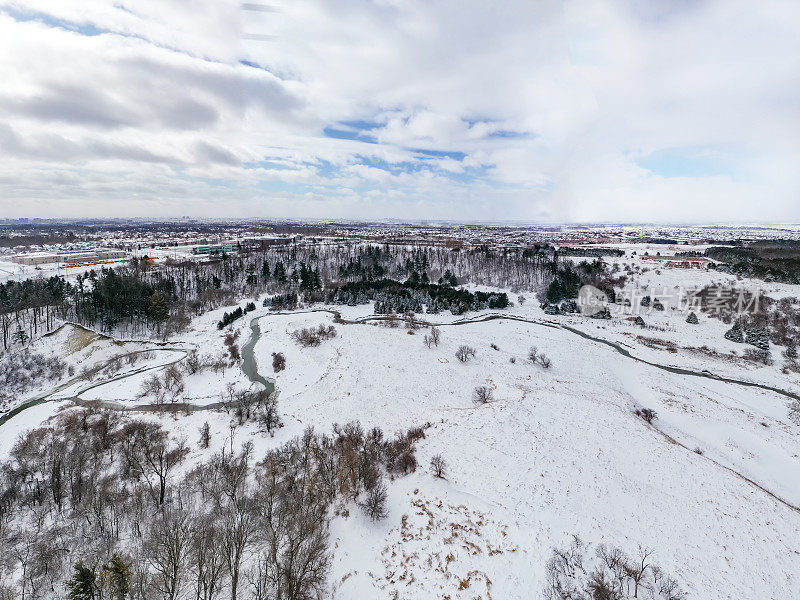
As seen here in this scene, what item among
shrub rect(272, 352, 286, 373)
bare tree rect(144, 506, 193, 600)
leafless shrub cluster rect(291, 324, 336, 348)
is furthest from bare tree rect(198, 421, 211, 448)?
leafless shrub cluster rect(291, 324, 336, 348)

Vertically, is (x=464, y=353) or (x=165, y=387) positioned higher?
(x=464, y=353)

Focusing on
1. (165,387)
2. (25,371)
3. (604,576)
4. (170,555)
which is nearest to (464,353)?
(604,576)

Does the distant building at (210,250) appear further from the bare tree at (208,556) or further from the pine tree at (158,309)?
the bare tree at (208,556)

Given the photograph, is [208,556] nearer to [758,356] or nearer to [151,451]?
[151,451]

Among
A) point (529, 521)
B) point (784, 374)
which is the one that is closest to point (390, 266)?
point (784, 374)

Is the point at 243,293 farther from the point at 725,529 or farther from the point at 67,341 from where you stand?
the point at 725,529

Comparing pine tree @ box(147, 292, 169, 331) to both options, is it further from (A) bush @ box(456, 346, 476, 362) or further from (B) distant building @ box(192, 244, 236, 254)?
(B) distant building @ box(192, 244, 236, 254)
